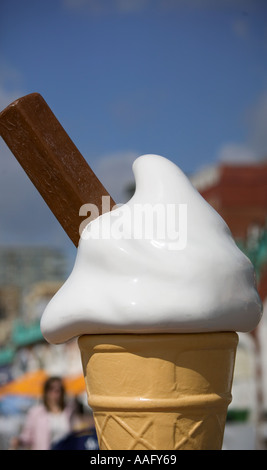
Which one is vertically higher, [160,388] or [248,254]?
[248,254]

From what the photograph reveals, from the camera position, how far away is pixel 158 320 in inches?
64.5

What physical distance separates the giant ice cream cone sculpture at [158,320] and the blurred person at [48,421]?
5401mm

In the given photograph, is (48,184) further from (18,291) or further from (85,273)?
(18,291)

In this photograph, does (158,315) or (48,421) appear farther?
(48,421)

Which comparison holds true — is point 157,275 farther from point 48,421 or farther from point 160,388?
point 48,421

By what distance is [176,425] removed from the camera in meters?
1.67

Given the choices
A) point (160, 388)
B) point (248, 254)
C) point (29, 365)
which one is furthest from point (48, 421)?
point (160, 388)

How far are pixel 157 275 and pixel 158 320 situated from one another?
128mm

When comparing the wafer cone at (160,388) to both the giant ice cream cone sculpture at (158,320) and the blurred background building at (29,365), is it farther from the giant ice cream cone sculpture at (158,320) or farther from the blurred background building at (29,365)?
the blurred background building at (29,365)

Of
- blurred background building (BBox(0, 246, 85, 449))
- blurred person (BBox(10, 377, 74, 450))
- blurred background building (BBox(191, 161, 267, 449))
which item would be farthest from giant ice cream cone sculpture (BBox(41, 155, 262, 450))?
blurred background building (BBox(0, 246, 85, 449))

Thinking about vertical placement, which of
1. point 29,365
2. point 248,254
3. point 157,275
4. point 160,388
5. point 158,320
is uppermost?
point 248,254

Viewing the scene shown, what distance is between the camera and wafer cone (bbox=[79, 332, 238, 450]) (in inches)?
65.6

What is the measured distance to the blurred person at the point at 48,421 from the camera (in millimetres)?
6934
